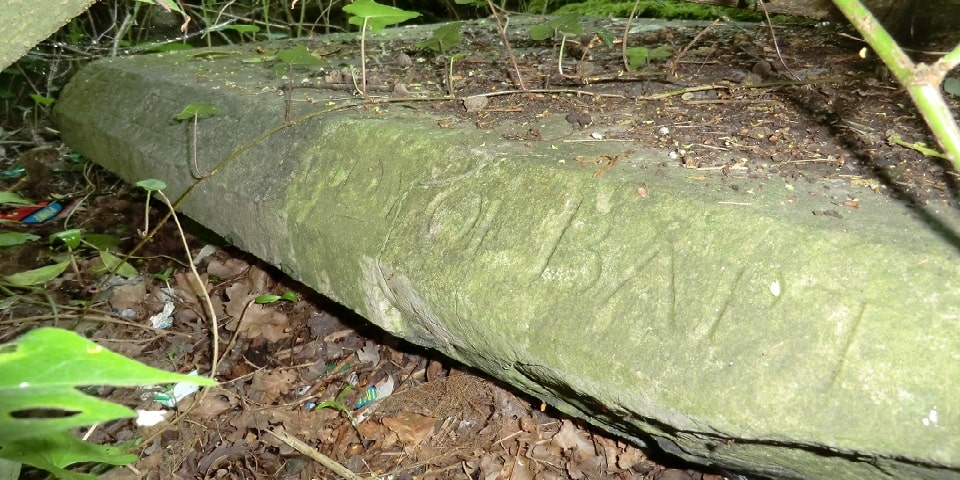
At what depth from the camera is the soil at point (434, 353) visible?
4.66ft

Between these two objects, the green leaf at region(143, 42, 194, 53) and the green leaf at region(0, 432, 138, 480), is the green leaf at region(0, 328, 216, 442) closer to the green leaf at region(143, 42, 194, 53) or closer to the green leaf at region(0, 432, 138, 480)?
the green leaf at region(0, 432, 138, 480)

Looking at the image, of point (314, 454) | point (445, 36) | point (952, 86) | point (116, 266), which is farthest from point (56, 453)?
point (952, 86)

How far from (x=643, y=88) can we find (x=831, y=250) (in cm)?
91

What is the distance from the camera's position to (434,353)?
218 centimetres

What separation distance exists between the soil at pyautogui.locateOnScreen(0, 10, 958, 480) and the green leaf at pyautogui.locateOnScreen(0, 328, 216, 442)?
110 cm

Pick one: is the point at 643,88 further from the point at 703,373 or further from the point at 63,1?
the point at 63,1

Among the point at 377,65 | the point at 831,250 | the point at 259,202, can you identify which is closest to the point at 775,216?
the point at 831,250

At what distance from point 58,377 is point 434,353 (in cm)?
172

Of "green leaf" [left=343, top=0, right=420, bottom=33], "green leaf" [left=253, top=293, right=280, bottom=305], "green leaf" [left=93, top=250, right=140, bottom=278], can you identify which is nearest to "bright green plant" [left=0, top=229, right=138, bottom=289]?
"green leaf" [left=93, top=250, right=140, bottom=278]

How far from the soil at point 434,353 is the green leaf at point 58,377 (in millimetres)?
1096

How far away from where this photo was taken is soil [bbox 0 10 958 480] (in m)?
1.42

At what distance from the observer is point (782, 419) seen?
3.21 ft

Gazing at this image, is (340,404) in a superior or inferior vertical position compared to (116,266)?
inferior

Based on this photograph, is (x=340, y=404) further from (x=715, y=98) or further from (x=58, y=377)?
(x=58, y=377)
